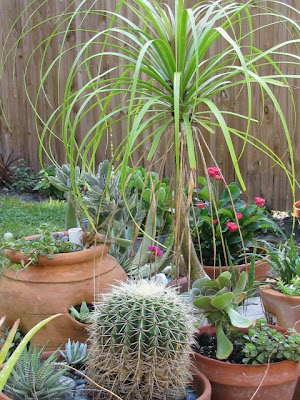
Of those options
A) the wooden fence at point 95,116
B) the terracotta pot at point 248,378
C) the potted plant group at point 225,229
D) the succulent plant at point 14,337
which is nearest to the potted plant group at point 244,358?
the terracotta pot at point 248,378

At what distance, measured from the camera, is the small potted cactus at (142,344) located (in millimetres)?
2182

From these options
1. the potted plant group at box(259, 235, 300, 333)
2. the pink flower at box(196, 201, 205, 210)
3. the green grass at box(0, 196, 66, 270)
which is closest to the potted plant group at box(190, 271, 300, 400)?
the potted plant group at box(259, 235, 300, 333)

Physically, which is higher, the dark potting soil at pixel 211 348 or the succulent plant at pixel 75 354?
the succulent plant at pixel 75 354

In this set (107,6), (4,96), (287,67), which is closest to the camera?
(287,67)

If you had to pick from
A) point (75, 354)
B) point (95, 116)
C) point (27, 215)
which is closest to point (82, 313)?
point (75, 354)

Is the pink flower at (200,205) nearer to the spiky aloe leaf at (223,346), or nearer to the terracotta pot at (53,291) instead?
the terracotta pot at (53,291)

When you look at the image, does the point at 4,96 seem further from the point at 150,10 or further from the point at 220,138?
the point at 150,10

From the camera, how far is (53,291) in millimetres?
2744

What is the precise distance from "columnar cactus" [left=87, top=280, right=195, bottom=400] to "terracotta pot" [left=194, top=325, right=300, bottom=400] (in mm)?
193

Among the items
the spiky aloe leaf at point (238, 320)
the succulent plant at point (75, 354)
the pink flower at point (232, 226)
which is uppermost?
the spiky aloe leaf at point (238, 320)

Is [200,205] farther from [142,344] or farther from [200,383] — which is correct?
[142,344]

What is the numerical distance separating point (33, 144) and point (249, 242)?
412 cm

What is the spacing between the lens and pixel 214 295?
→ 2.58 meters

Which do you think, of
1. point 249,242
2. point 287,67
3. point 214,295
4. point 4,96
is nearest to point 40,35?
point 4,96
